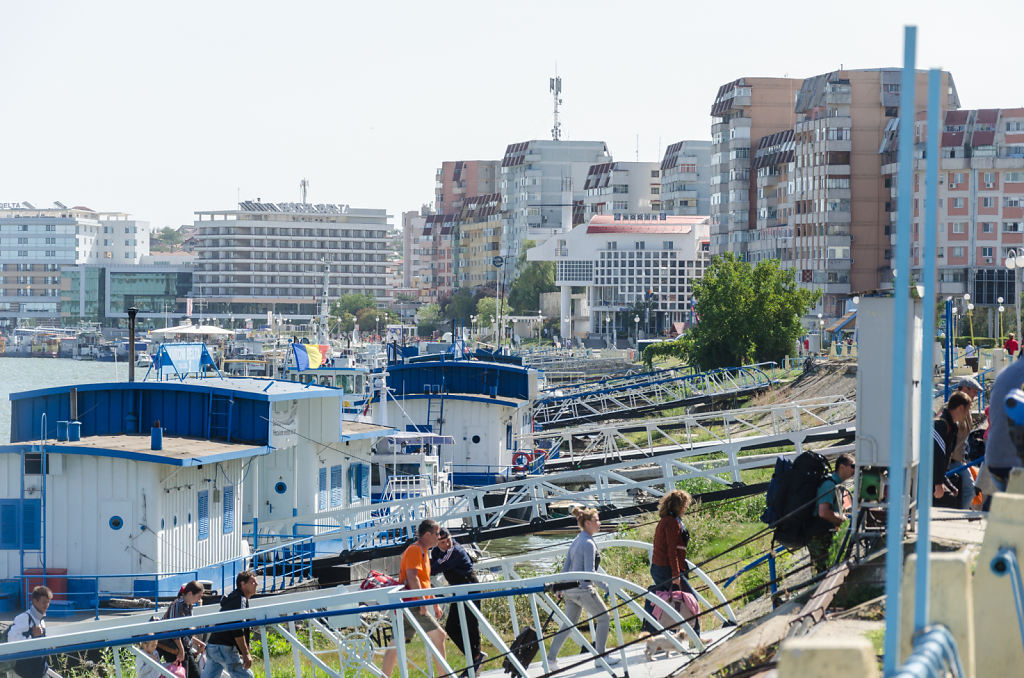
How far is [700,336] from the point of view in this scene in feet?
219

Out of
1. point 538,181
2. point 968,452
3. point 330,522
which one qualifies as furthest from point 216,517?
point 538,181

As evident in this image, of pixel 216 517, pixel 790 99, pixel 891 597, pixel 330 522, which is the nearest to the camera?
pixel 891 597

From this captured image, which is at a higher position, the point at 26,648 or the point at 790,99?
the point at 790,99

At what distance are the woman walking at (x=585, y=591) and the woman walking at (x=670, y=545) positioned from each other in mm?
509

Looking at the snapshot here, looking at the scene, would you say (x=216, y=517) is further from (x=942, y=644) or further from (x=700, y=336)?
(x=700, y=336)

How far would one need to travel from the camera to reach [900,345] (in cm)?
474

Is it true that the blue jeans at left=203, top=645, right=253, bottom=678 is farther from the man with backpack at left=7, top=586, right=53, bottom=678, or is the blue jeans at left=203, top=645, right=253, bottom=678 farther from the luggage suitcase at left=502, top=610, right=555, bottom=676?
the luggage suitcase at left=502, top=610, right=555, bottom=676

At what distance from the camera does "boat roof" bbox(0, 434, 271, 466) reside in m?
20.0

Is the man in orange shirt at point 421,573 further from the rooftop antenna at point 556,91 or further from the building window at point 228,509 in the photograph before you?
the rooftop antenna at point 556,91

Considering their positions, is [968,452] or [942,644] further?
[968,452]

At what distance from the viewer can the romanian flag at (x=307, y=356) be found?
112 ft

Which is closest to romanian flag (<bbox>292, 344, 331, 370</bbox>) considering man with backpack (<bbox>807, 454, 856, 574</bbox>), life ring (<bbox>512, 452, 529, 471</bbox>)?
life ring (<bbox>512, 452, 529, 471</bbox>)

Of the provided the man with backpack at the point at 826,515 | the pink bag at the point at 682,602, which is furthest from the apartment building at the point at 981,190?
the man with backpack at the point at 826,515

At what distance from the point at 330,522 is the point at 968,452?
15.6 metres
